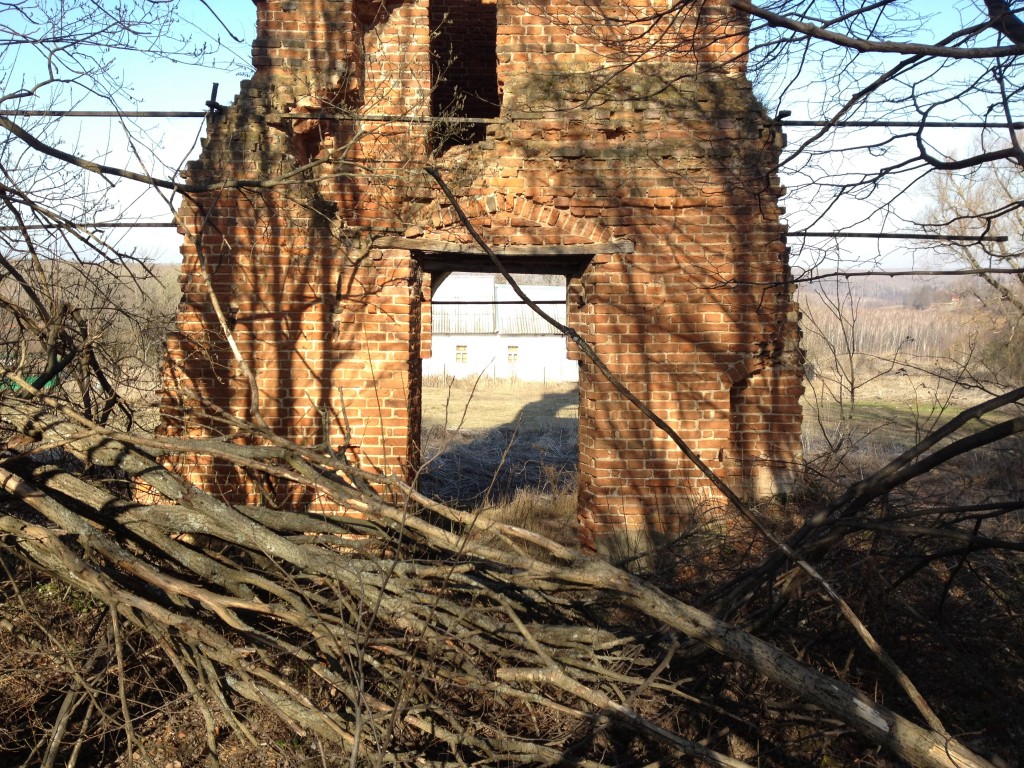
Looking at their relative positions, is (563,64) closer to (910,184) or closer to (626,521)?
(910,184)

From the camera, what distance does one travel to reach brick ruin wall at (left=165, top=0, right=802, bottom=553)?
5445mm

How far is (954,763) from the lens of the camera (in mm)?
2357

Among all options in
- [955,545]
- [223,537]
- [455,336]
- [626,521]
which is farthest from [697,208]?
[455,336]

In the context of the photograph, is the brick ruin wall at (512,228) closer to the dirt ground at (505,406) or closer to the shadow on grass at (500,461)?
the shadow on grass at (500,461)

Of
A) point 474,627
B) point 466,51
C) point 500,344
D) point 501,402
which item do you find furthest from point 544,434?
point 500,344

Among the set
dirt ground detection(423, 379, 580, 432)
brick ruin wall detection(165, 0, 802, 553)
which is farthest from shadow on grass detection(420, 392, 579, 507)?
brick ruin wall detection(165, 0, 802, 553)

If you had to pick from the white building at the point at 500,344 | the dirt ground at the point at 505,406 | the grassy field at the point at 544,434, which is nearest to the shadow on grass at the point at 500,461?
the grassy field at the point at 544,434

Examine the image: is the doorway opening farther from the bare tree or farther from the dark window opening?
the bare tree

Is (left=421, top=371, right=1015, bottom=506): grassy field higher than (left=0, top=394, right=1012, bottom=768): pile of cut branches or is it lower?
lower

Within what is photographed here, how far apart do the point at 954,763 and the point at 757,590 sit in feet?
3.17

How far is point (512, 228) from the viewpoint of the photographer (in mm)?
5527

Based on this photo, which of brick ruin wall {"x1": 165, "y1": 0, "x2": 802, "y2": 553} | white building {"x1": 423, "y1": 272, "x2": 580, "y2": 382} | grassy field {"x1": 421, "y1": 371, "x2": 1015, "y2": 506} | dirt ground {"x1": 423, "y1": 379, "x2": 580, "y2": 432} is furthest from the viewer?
white building {"x1": 423, "y1": 272, "x2": 580, "y2": 382}

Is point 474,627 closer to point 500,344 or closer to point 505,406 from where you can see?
point 505,406

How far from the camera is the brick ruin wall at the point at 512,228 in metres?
5.45
